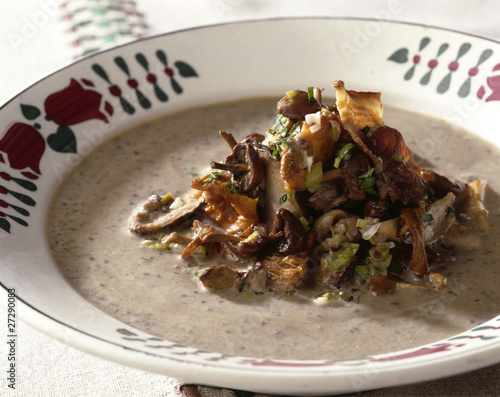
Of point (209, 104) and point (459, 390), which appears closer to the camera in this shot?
point (459, 390)

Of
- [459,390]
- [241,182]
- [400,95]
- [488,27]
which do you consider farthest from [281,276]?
[488,27]

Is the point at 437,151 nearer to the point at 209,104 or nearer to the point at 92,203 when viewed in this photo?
the point at 209,104

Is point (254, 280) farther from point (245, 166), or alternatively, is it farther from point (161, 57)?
point (161, 57)

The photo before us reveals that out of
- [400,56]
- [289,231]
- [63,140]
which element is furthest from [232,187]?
[400,56]

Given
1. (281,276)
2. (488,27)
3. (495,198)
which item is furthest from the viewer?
(488,27)

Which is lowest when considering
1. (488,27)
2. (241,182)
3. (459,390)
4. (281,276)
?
(488,27)

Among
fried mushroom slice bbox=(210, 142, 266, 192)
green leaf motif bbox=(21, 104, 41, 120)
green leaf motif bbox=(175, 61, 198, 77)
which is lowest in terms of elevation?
green leaf motif bbox=(175, 61, 198, 77)

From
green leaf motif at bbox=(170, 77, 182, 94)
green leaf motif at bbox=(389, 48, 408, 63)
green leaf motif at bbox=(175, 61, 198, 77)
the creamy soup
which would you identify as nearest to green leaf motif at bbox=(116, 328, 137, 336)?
the creamy soup

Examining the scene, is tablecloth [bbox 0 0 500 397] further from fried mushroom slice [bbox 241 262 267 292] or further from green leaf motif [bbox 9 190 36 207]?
fried mushroom slice [bbox 241 262 267 292]
